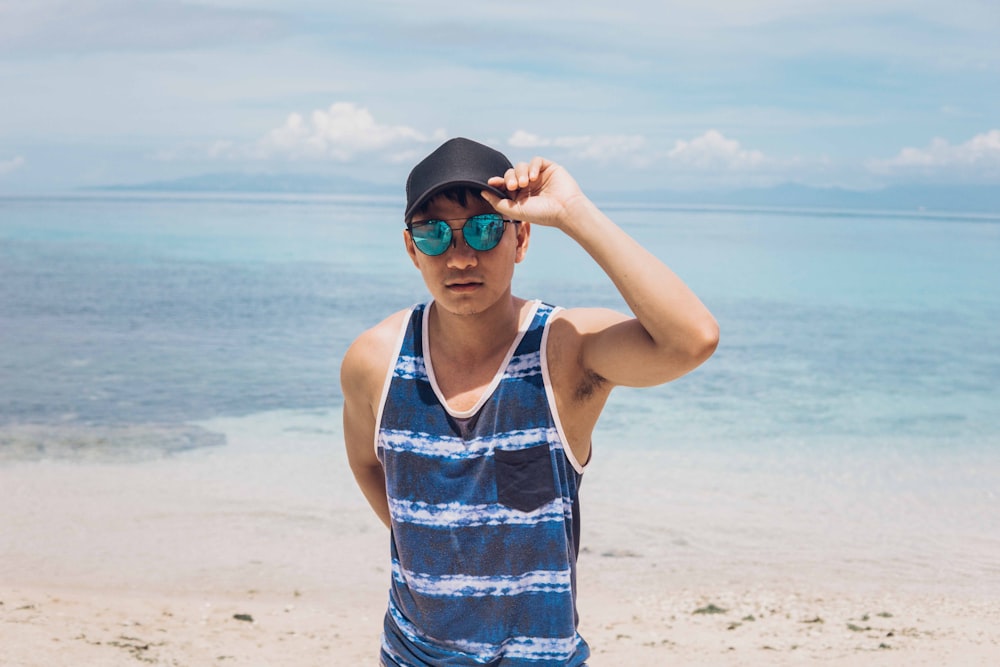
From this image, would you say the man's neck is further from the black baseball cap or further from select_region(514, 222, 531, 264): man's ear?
the black baseball cap

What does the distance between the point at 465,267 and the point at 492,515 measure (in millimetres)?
624

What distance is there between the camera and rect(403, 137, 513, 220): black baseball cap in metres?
2.44

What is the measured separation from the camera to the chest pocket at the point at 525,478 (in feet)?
8.20

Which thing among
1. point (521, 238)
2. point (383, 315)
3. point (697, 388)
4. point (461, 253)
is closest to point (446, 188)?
point (461, 253)

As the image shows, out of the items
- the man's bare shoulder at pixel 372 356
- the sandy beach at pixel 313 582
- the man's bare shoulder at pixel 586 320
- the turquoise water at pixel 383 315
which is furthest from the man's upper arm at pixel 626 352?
the turquoise water at pixel 383 315

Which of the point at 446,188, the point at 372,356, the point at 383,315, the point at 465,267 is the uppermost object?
the point at 446,188

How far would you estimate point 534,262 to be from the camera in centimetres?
3522

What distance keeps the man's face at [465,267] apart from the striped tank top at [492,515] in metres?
0.15

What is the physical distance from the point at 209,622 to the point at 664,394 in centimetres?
845

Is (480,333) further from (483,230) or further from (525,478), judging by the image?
(525,478)

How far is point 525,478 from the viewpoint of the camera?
8.20 feet

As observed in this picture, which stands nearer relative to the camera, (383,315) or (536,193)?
(536,193)

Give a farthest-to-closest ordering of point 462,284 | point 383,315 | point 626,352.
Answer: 1. point 383,315
2. point 462,284
3. point 626,352

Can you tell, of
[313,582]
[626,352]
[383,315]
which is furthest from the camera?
[383,315]
